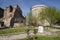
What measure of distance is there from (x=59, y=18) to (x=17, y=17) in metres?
19.5

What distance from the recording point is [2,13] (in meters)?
78.3

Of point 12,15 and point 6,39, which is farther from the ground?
point 12,15

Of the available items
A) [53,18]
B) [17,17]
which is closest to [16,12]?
[17,17]

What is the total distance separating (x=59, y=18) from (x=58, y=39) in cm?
3984

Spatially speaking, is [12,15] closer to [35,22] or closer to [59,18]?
[35,22]

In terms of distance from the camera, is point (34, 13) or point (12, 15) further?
point (34, 13)

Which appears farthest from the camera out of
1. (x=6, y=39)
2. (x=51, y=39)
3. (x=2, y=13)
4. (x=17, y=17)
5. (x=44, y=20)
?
(x=2, y=13)

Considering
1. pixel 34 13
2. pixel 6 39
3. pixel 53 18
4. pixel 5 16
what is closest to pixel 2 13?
pixel 5 16

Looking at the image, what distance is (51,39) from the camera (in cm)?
2511

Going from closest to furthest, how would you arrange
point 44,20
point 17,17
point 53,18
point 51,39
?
point 51,39 → point 53,18 → point 44,20 → point 17,17

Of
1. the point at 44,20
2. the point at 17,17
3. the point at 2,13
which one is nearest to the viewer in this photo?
the point at 44,20

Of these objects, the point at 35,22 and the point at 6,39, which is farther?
the point at 35,22

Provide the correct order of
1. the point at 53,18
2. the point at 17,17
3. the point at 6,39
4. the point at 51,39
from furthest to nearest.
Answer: the point at 17,17
the point at 53,18
the point at 6,39
the point at 51,39

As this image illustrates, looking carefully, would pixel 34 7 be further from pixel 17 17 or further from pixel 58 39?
pixel 58 39
